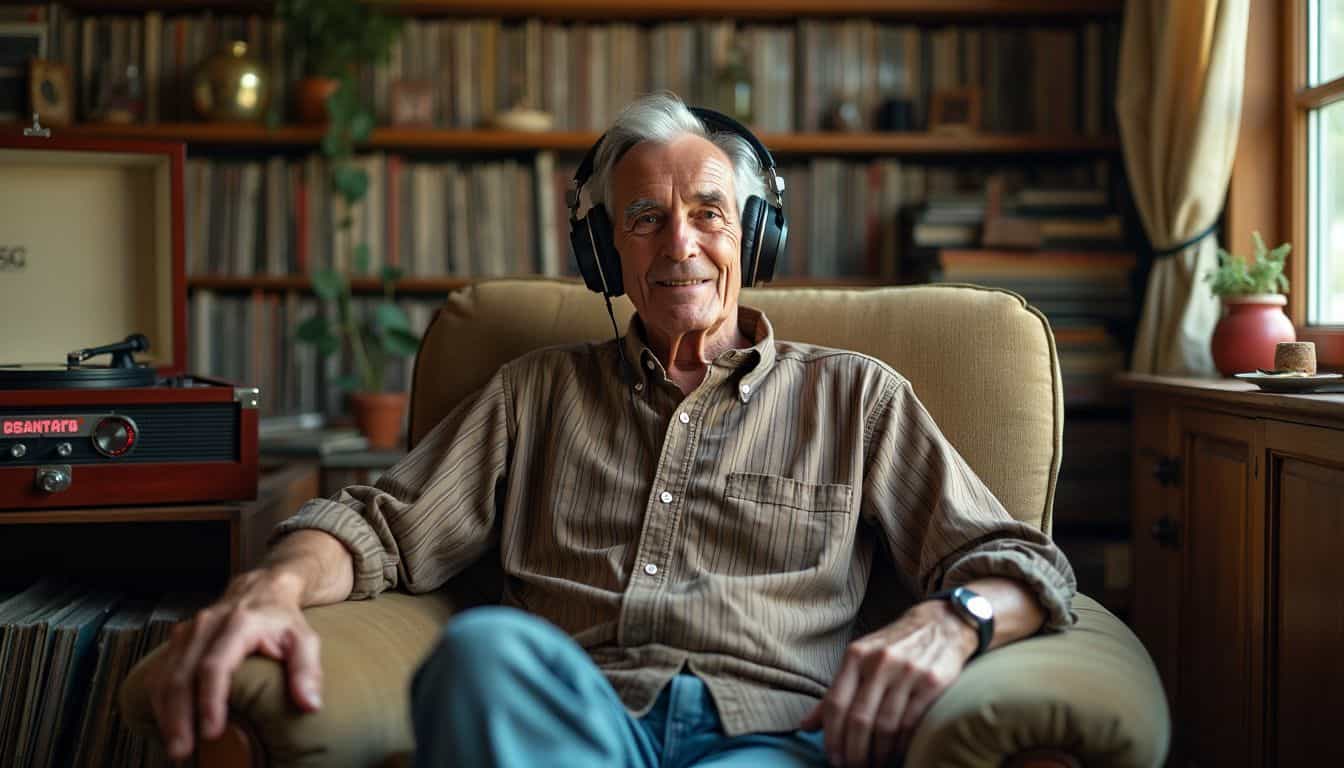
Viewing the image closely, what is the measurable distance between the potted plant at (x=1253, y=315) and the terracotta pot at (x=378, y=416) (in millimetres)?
1721

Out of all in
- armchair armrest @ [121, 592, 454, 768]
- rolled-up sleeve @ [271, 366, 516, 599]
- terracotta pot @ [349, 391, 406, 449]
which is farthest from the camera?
terracotta pot @ [349, 391, 406, 449]

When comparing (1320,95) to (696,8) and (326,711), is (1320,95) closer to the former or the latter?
(696,8)

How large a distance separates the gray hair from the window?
1072 millimetres

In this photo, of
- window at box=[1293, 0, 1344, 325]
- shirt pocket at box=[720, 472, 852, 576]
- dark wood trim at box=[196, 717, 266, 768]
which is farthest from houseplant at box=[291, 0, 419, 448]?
window at box=[1293, 0, 1344, 325]

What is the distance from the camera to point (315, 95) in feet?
8.80

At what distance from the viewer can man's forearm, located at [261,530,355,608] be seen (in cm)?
118

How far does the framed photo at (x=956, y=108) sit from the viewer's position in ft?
8.83

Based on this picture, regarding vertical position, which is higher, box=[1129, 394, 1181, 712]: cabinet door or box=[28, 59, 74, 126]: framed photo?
box=[28, 59, 74, 126]: framed photo

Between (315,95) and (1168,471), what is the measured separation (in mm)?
2044

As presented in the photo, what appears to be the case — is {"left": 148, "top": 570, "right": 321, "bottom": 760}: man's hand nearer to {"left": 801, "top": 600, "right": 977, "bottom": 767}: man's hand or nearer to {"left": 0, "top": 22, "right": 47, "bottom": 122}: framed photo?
{"left": 801, "top": 600, "right": 977, "bottom": 767}: man's hand

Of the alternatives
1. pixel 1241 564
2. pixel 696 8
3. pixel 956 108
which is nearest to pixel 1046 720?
pixel 1241 564

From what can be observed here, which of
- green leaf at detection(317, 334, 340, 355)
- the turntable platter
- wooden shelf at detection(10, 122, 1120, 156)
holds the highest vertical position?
wooden shelf at detection(10, 122, 1120, 156)

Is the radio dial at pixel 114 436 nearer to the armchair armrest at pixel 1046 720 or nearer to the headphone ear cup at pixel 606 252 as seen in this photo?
the headphone ear cup at pixel 606 252

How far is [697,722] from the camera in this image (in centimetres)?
120
